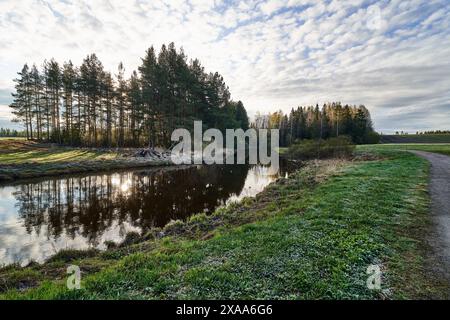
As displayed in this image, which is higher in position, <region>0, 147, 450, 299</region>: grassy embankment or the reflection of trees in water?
<region>0, 147, 450, 299</region>: grassy embankment

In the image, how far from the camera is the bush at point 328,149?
39.3 m

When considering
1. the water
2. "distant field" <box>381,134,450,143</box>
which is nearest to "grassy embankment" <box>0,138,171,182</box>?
the water

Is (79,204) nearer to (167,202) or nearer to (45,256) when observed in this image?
(167,202)

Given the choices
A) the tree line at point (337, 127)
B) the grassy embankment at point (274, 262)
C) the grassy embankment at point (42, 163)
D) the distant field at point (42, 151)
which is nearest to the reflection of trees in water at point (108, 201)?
the grassy embankment at point (274, 262)

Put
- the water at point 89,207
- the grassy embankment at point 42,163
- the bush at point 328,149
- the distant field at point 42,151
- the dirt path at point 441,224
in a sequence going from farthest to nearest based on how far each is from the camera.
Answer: the bush at point 328,149 < the distant field at point 42,151 < the grassy embankment at point 42,163 < the water at point 89,207 < the dirt path at point 441,224

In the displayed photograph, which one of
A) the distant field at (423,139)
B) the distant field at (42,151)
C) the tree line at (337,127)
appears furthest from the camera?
the distant field at (423,139)

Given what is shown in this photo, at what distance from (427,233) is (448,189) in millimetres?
7658

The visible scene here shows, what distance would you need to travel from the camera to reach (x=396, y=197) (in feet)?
37.4

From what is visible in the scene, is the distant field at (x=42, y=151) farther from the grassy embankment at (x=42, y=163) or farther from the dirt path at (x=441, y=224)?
the dirt path at (x=441, y=224)

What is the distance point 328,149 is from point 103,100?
146 feet

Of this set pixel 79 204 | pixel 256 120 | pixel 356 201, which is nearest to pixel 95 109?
pixel 79 204

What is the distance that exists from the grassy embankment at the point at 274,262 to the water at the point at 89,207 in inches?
70.6

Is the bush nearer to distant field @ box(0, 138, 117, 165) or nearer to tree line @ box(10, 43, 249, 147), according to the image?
tree line @ box(10, 43, 249, 147)

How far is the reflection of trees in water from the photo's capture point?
1141 centimetres
